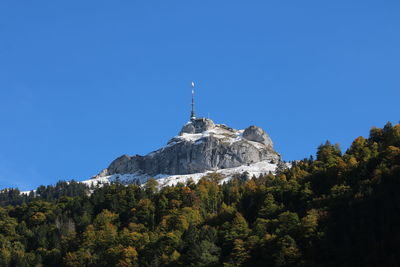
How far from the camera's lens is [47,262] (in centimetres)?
12975

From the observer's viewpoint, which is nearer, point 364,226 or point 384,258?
point 384,258

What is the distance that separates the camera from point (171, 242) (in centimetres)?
11750

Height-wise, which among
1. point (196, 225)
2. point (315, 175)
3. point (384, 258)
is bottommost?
point (384, 258)

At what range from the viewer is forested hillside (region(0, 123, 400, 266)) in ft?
335

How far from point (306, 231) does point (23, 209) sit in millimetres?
80140

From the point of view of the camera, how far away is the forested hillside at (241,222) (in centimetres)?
10212

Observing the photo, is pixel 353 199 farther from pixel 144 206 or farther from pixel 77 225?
pixel 77 225

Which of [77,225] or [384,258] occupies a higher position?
[77,225]

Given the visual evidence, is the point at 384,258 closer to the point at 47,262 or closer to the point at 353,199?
the point at 353,199

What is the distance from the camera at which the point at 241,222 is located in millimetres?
120000

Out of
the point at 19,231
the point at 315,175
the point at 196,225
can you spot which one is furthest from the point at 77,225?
the point at 315,175

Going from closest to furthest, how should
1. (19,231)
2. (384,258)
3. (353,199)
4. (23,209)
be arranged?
(384,258)
(353,199)
(19,231)
(23,209)

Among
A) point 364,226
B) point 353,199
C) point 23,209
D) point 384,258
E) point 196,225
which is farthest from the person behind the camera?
point 23,209

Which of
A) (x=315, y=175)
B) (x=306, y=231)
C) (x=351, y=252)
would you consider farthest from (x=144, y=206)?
(x=351, y=252)
